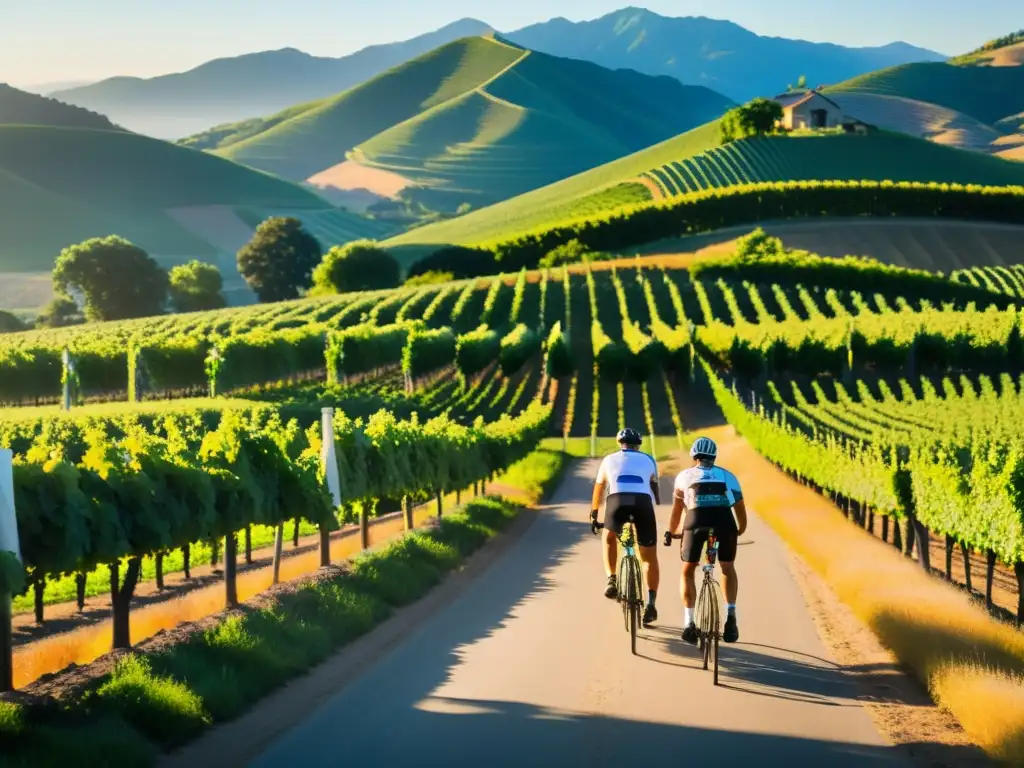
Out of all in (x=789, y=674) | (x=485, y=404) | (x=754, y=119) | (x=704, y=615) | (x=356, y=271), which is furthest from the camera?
(x=754, y=119)

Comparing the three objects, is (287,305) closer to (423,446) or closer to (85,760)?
(423,446)

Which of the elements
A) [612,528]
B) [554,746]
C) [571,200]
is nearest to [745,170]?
[571,200]

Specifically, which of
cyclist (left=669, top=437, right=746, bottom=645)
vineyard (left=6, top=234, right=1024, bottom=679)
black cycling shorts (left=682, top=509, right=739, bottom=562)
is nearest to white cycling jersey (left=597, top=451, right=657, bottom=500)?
cyclist (left=669, top=437, right=746, bottom=645)

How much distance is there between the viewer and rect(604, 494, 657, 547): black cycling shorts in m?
15.1

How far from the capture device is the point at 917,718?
39.3 feet

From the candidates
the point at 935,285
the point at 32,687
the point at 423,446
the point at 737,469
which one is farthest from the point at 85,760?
the point at 935,285

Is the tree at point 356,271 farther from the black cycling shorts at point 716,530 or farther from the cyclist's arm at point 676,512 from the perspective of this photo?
the black cycling shorts at point 716,530

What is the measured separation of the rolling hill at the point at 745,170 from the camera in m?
153

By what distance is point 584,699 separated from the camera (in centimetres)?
1271

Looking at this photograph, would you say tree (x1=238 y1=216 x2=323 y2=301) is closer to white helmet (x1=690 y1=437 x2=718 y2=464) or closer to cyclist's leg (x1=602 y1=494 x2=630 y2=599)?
cyclist's leg (x1=602 y1=494 x2=630 y2=599)

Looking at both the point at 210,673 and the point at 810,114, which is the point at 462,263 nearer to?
the point at 810,114

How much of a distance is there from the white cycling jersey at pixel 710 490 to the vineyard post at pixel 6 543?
615 cm

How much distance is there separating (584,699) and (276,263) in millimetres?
140245

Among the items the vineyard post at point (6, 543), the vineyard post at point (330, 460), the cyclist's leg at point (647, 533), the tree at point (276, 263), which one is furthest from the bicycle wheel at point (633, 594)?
the tree at point (276, 263)
